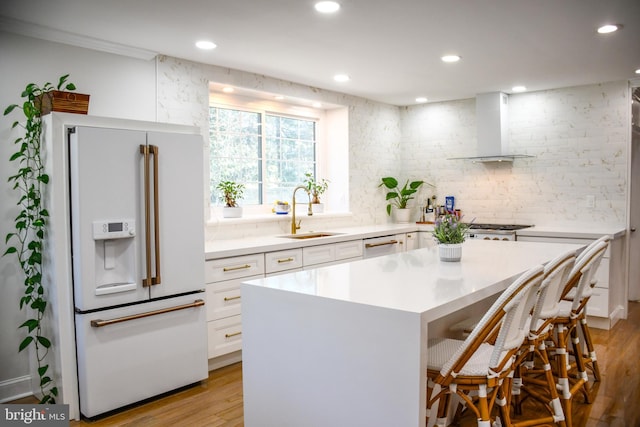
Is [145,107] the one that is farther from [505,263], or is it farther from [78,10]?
[505,263]

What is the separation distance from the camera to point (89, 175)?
110 inches

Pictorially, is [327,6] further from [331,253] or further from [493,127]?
[493,127]

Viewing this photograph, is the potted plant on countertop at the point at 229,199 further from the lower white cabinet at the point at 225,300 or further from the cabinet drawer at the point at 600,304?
the cabinet drawer at the point at 600,304

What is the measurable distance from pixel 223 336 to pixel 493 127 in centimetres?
359

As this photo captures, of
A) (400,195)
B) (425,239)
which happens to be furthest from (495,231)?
(400,195)

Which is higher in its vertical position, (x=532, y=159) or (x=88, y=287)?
(x=532, y=159)

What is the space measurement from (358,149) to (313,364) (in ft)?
12.9

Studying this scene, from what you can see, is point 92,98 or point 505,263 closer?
point 505,263

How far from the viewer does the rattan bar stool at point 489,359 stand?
1860 mm

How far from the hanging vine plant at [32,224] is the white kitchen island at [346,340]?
1.43 meters

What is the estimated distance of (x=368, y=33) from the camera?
3.32 meters

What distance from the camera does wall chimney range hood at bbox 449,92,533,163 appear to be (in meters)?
5.38

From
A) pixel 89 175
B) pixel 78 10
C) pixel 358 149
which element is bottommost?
pixel 89 175

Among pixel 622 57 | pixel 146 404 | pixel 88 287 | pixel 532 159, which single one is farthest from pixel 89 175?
pixel 532 159
